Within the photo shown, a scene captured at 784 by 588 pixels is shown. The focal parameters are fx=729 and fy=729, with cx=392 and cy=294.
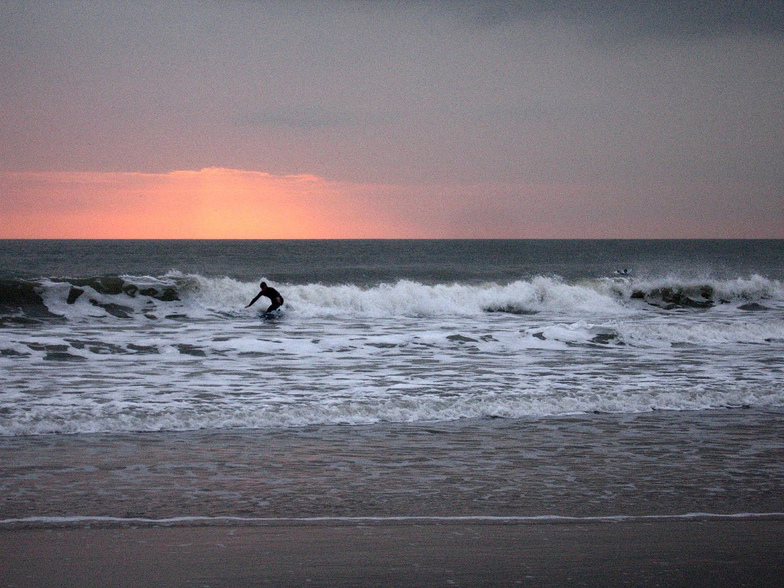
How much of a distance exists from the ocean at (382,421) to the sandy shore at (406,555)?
268 millimetres

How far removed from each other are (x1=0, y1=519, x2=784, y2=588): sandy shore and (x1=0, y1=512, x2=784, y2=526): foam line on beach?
7 cm

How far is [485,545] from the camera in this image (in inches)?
173

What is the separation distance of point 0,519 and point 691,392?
8.32 metres

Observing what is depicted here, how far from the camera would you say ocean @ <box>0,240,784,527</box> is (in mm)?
5309

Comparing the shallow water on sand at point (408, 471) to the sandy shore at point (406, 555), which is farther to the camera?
the shallow water on sand at point (408, 471)


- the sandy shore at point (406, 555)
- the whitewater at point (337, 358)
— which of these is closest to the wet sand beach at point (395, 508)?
the sandy shore at point (406, 555)

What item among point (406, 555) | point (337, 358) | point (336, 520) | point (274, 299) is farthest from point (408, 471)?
point (274, 299)

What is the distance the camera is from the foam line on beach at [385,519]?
15.6 feet

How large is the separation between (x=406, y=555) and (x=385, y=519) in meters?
0.68

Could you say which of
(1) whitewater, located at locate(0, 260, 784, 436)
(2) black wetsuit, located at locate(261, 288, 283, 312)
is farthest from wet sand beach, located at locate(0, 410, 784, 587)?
(2) black wetsuit, located at locate(261, 288, 283, 312)

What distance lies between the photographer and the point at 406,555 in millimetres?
4227

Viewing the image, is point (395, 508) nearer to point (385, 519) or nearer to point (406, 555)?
point (385, 519)

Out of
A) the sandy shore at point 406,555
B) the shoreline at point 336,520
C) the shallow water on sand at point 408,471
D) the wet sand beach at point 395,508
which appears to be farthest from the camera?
the shallow water on sand at point 408,471

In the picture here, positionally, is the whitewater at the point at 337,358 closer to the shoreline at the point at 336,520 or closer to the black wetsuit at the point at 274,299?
the black wetsuit at the point at 274,299
